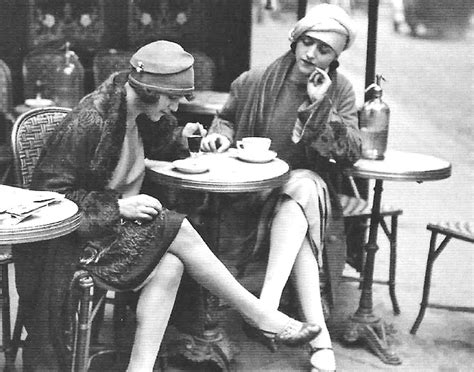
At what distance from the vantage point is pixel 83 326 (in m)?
2.82

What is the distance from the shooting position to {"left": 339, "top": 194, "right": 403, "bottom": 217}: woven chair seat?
13.5 feet

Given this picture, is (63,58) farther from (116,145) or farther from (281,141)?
(116,145)

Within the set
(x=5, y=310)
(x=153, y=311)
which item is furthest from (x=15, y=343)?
(x=153, y=311)

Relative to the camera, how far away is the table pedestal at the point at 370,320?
3812 millimetres

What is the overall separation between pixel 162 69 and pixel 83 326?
3.23ft

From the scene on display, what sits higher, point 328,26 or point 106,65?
point 328,26

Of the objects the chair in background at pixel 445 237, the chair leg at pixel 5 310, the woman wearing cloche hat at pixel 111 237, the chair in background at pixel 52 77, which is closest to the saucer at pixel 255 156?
the woman wearing cloche hat at pixel 111 237

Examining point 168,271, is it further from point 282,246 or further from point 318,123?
point 318,123

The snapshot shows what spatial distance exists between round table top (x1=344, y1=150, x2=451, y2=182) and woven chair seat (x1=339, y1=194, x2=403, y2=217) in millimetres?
350

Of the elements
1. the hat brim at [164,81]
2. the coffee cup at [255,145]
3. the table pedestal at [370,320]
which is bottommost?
the table pedestal at [370,320]

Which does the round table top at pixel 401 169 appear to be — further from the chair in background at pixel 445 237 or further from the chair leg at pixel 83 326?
the chair leg at pixel 83 326

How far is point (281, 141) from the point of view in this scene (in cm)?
396

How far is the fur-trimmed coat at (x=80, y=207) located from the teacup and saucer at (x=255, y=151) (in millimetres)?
647

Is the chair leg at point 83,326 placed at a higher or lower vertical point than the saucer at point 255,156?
lower
